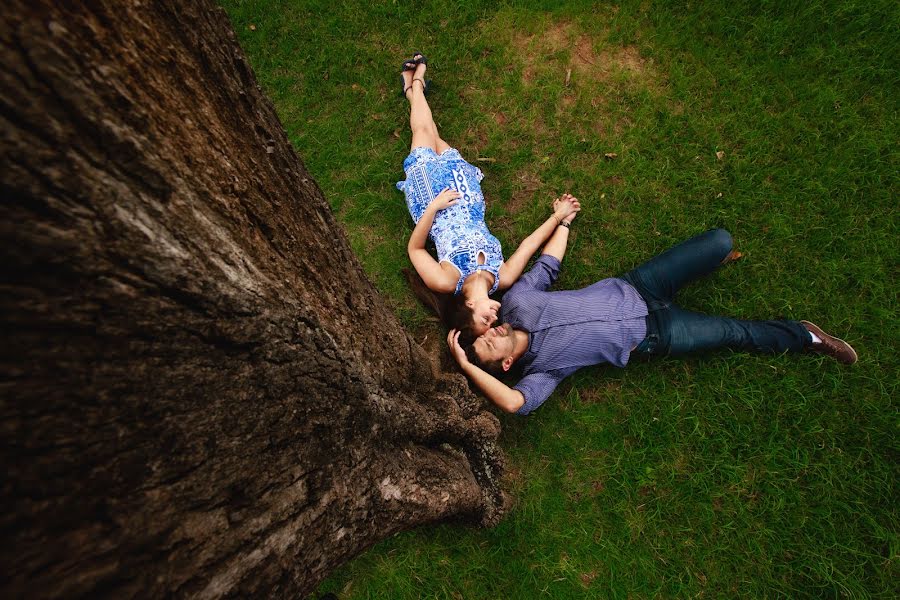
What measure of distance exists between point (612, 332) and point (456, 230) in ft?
5.37

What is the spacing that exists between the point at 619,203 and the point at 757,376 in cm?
201

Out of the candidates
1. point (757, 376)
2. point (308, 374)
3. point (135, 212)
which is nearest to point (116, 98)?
point (135, 212)

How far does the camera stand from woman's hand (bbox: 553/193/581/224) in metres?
4.15

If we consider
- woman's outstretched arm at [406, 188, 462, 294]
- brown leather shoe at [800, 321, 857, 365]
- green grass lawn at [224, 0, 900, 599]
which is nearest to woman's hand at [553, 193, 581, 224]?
green grass lawn at [224, 0, 900, 599]

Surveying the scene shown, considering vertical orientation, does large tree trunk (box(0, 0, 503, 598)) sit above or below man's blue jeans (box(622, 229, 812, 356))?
above

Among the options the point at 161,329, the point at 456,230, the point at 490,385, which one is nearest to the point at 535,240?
the point at 456,230

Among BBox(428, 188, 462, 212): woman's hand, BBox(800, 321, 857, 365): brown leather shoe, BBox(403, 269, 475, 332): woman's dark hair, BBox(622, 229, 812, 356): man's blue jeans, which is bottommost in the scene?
BBox(800, 321, 857, 365): brown leather shoe

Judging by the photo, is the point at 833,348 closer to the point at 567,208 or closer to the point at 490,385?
the point at 567,208

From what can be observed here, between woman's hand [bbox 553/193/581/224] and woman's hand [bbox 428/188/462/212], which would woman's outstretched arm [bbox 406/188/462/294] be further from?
woman's hand [bbox 553/193/581/224]

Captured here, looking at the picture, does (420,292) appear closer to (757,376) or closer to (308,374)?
(308,374)

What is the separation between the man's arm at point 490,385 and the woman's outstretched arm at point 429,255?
486mm

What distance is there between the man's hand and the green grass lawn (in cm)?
28

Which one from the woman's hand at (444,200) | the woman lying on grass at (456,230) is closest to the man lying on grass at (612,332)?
the woman lying on grass at (456,230)

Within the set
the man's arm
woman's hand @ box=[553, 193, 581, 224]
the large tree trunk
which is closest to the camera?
the large tree trunk
